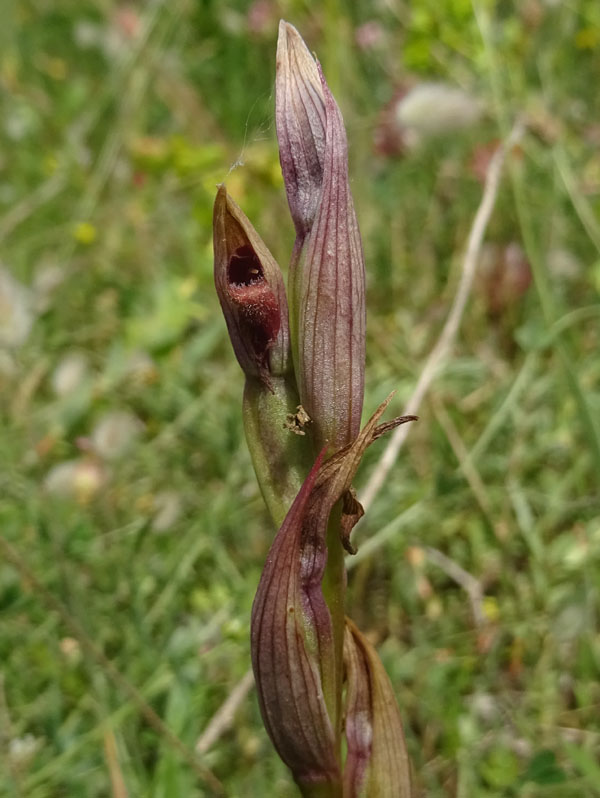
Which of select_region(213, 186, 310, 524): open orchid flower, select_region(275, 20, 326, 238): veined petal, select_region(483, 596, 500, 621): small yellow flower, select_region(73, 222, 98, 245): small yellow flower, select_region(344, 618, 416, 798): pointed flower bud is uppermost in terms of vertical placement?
select_region(73, 222, 98, 245): small yellow flower

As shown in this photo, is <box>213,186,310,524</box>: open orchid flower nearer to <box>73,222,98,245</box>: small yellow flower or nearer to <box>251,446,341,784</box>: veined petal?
<box>251,446,341,784</box>: veined petal

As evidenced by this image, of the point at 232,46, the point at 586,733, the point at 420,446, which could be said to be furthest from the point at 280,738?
the point at 232,46

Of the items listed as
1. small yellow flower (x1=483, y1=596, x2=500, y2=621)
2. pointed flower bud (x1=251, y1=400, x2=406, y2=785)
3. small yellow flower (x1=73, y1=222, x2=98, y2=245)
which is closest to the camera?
pointed flower bud (x1=251, y1=400, x2=406, y2=785)

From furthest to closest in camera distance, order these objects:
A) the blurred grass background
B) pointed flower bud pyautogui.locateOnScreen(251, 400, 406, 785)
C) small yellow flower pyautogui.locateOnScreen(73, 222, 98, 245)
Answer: small yellow flower pyautogui.locateOnScreen(73, 222, 98, 245), the blurred grass background, pointed flower bud pyautogui.locateOnScreen(251, 400, 406, 785)

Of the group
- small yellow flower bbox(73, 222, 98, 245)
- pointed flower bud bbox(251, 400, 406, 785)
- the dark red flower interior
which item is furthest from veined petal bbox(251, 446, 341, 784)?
small yellow flower bbox(73, 222, 98, 245)

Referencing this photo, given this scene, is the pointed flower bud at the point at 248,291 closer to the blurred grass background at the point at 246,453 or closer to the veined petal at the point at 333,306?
the veined petal at the point at 333,306

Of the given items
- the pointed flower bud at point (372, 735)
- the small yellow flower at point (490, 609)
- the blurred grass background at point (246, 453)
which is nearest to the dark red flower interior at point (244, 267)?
the blurred grass background at point (246, 453)

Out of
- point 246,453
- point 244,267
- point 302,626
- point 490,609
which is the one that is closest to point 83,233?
point 246,453
